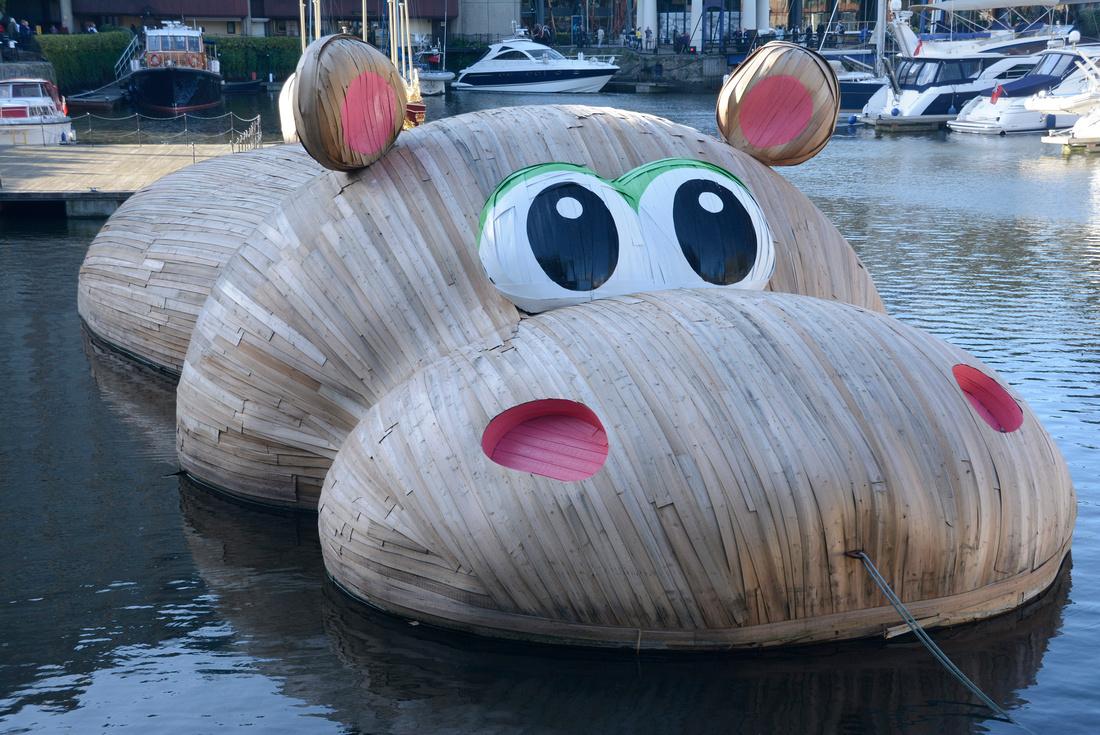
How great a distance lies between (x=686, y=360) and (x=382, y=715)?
2154 mm

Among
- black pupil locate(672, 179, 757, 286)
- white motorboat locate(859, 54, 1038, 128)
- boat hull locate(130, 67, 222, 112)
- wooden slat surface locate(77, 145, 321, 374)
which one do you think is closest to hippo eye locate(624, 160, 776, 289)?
black pupil locate(672, 179, 757, 286)

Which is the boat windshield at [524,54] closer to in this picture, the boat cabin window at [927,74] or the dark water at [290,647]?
the boat cabin window at [927,74]

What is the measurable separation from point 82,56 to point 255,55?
10.5m

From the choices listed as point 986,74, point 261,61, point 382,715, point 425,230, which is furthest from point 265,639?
point 261,61

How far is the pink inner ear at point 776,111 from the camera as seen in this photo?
671 centimetres

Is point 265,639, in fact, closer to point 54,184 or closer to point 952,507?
point 952,507

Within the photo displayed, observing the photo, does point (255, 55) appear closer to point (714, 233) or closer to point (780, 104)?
point (780, 104)

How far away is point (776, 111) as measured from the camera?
6.84m

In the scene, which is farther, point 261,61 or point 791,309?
point 261,61

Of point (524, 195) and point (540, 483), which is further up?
point (524, 195)

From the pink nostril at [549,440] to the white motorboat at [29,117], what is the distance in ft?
74.8

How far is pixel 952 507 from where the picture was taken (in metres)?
4.92

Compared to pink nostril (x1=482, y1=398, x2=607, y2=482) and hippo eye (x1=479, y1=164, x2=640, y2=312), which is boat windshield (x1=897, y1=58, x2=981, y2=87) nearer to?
hippo eye (x1=479, y1=164, x2=640, y2=312)

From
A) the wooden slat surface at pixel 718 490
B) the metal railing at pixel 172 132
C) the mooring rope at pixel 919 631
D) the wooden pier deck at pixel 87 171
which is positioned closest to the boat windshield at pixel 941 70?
the metal railing at pixel 172 132
